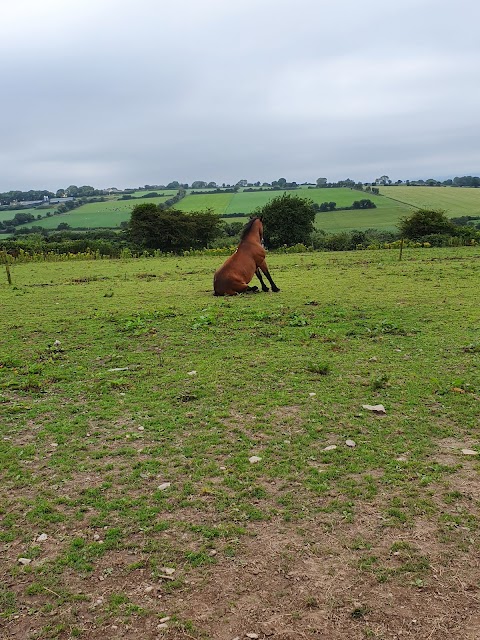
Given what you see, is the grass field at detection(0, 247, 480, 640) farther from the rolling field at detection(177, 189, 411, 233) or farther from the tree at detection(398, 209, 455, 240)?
the rolling field at detection(177, 189, 411, 233)

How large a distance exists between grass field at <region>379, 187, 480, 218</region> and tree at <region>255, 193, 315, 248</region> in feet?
74.4

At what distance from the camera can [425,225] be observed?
34.1 metres

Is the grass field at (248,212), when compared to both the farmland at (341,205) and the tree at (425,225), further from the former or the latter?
the tree at (425,225)

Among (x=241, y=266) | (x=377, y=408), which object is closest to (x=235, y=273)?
(x=241, y=266)

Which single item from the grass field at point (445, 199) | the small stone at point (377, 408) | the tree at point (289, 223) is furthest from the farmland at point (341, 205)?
the small stone at point (377, 408)

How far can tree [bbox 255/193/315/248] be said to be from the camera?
38.7 metres

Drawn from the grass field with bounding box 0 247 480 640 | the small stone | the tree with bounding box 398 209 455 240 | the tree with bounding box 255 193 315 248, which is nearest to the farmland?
the tree with bounding box 255 193 315 248

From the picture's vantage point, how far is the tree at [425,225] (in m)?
33.6

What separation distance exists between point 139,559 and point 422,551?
1931mm

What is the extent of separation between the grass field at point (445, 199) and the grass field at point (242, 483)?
5226 centimetres

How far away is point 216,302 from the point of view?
12375 millimetres

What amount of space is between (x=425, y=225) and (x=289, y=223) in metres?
10.2

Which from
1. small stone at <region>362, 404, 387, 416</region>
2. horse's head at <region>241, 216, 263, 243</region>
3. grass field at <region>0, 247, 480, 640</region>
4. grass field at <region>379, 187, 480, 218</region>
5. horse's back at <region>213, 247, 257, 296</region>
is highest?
grass field at <region>379, 187, 480, 218</region>

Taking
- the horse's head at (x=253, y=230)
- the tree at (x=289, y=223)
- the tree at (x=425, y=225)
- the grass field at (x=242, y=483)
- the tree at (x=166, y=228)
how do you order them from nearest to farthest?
1. the grass field at (x=242, y=483)
2. the horse's head at (x=253, y=230)
3. the tree at (x=425, y=225)
4. the tree at (x=289, y=223)
5. the tree at (x=166, y=228)
